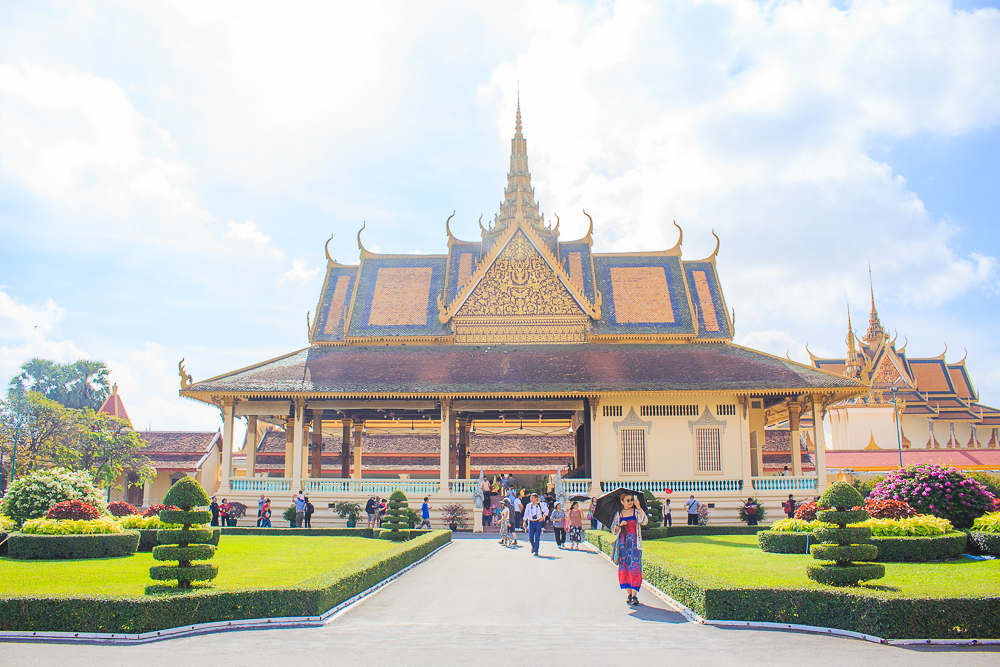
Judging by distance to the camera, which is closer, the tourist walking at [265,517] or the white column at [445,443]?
the tourist walking at [265,517]

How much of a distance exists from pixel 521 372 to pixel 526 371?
0.58ft

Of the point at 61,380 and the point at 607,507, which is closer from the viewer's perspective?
the point at 607,507

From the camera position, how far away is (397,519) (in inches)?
749

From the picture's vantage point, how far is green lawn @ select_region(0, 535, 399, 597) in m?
10.2

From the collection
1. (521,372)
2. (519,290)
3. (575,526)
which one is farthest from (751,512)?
(519,290)

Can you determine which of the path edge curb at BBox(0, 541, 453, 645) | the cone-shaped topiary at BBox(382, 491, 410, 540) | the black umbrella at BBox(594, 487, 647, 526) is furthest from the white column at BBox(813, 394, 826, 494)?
the path edge curb at BBox(0, 541, 453, 645)

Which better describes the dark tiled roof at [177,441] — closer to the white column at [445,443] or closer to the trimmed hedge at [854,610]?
the white column at [445,443]

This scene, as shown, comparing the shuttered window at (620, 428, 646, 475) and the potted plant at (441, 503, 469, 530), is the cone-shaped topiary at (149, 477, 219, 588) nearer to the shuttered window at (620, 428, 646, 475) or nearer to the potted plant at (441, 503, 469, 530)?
the potted plant at (441, 503, 469, 530)

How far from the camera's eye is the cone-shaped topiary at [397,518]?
1880 cm

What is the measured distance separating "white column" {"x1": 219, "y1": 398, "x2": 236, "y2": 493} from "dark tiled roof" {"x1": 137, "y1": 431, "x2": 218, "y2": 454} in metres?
16.2

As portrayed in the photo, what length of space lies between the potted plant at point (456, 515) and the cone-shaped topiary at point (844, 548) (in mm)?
15753

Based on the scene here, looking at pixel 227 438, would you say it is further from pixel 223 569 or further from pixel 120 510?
pixel 223 569

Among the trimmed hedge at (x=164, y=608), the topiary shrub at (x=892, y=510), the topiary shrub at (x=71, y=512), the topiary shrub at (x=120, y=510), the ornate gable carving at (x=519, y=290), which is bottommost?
the trimmed hedge at (x=164, y=608)

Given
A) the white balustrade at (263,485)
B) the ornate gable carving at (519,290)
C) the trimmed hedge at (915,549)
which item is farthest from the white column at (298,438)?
the trimmed hedge at (915,549)
